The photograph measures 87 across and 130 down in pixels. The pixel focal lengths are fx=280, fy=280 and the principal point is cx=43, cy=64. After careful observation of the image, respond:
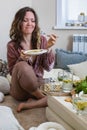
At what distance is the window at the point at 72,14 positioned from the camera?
316 cm

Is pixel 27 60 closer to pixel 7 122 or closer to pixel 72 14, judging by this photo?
pixel 7 122

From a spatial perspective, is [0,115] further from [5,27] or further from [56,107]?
[5,27]

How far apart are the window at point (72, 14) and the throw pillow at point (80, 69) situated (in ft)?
2.09

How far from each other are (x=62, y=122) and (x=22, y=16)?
103cm

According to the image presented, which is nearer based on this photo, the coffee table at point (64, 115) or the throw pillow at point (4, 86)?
the coffee table at point (64, 115)

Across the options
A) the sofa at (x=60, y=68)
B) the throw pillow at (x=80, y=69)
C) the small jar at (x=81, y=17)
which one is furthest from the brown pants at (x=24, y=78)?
the small jar at (x=81, y=17)

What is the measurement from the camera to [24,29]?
7.36 ft

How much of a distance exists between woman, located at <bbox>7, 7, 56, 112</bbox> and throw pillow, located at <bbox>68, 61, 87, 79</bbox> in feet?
Result: 1.57

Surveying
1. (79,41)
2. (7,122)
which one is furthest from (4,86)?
(79,41)

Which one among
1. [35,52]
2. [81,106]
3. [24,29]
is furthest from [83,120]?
[24,29]

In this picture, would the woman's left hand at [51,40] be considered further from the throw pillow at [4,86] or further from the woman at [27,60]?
the throw pillow at [4,86]

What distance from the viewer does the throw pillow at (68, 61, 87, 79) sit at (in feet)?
8.60

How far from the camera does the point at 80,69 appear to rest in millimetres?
2662

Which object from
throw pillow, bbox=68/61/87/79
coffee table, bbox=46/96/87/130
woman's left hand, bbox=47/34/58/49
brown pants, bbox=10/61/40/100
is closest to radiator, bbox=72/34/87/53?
throw pillow, bbox=68/61/87/79
